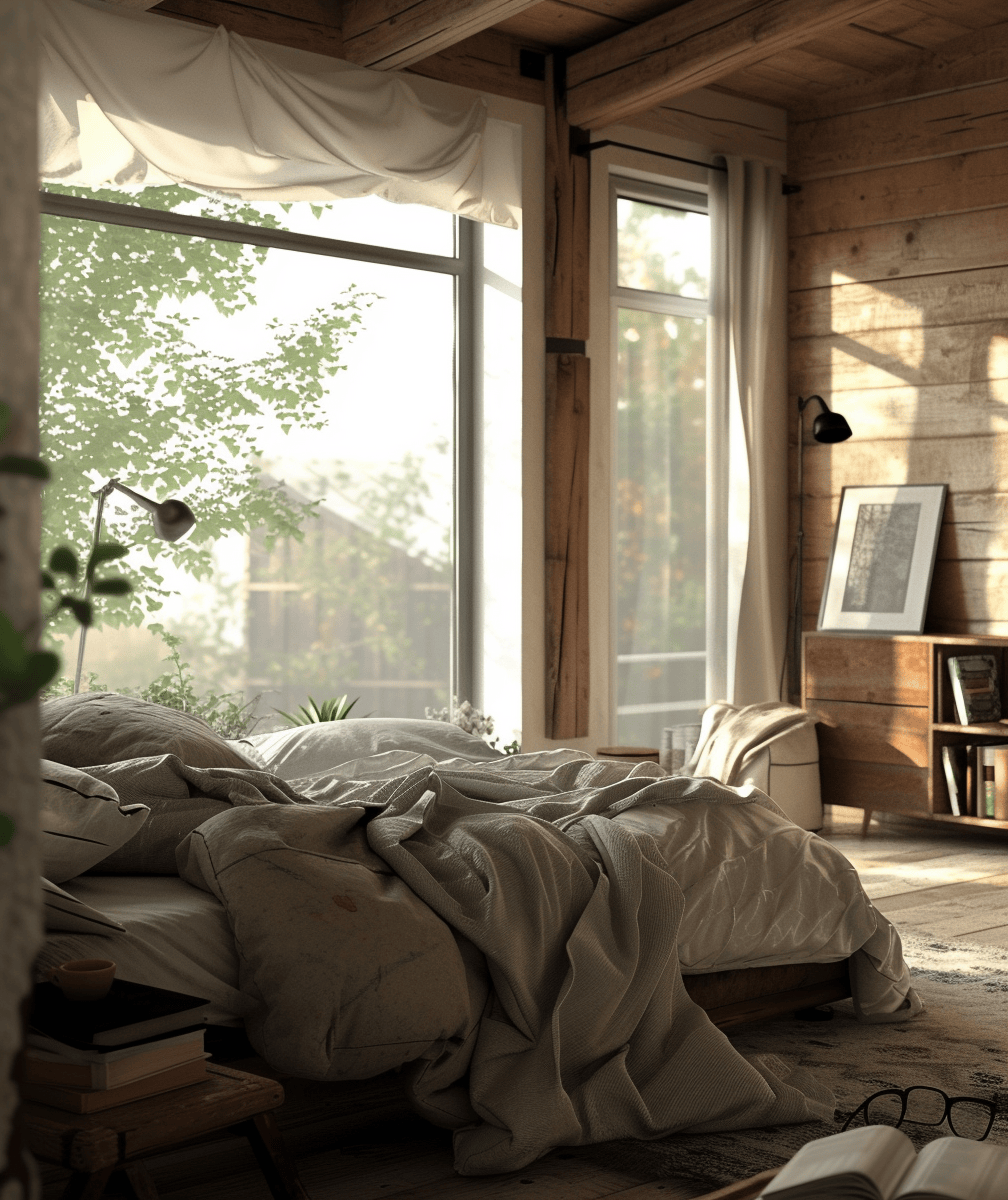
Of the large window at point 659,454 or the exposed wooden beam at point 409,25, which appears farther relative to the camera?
the large window at point 659,454

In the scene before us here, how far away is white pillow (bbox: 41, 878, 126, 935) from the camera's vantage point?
2.17 metres

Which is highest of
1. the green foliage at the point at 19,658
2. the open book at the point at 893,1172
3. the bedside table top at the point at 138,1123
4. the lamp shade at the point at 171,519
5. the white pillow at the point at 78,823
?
the lamp shade at the point at 171,519

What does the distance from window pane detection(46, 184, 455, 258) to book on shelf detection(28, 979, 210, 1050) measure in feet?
12.0

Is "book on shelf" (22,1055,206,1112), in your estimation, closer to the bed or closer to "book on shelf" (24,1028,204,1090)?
"book on shelf" (24,1028,204,1090)

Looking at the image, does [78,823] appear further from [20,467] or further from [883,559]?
[883,559]

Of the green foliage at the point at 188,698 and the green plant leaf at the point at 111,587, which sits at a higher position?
the green plant leaf at the point at 111,587

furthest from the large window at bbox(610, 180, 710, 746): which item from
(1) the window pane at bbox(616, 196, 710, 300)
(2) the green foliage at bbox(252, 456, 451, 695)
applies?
(2) the green foliage at bbox(252, 456, 451, 695)

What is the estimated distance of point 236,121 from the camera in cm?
476

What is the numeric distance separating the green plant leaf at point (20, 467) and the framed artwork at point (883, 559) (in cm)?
566

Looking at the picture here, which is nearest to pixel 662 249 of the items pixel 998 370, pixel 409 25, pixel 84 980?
pixel 998 370

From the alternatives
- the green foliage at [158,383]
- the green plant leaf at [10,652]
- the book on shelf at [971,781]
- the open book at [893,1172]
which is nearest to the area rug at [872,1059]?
the open book at [893,1172]

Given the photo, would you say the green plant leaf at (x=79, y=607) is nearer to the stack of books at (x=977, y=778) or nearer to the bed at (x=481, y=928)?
the bed at (x=481, y=928)

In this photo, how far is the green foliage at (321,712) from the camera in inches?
207

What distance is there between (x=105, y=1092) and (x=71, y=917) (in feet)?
1.55
